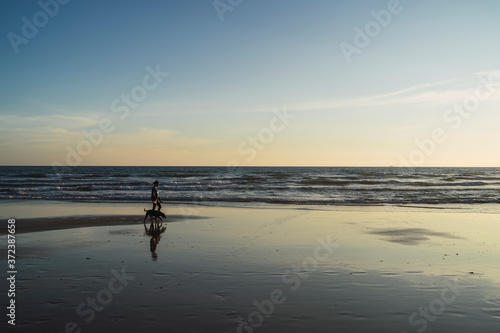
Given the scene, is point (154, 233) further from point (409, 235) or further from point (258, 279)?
point (409, 235)

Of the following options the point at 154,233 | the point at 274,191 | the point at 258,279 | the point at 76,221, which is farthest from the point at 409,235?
the point at 274,191

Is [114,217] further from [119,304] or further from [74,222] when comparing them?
[119,304]

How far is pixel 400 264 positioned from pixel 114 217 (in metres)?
14.7

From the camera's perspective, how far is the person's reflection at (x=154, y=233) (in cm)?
1104

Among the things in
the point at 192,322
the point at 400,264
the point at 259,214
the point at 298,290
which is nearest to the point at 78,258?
the point at 192,322

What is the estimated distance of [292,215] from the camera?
63.5 ft

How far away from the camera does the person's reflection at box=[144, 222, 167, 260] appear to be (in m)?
11.0

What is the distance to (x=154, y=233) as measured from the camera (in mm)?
14242

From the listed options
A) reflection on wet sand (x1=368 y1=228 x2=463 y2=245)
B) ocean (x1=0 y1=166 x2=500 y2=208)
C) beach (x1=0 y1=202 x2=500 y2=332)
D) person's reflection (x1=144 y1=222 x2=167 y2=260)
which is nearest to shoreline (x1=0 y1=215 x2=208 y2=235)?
beach (x1=0 y1=202 x2=500 y2=332)

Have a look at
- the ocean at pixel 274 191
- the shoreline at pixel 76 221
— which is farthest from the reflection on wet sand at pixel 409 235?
the ocean at pixel 274 191

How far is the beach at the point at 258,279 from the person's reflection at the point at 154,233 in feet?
0.59

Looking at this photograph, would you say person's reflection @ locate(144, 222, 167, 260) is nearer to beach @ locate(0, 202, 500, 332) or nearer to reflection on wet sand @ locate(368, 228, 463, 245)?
beach @ locate(0, 202, 500, 332)

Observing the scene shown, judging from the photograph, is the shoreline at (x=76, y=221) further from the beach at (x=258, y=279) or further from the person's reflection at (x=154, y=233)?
the person's reflection at (x=154, y=233)

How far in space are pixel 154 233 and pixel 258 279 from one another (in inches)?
289
